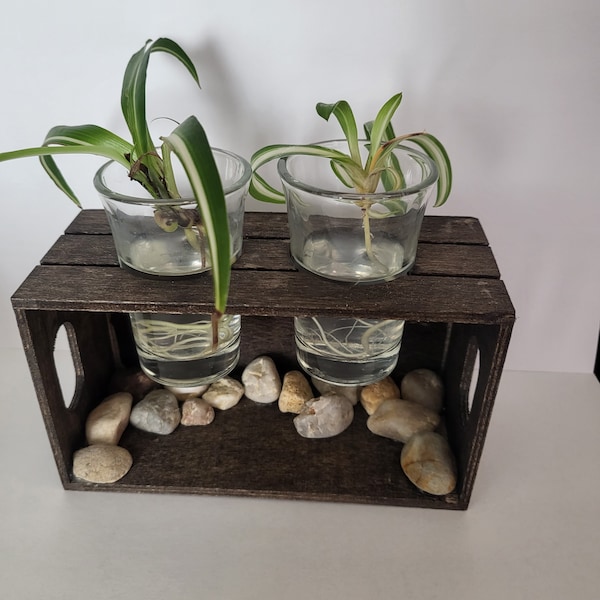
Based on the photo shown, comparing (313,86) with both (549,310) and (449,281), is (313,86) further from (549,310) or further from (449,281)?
(549,310)

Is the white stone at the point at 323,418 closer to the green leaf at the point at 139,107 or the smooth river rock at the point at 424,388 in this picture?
the smooth river rock at the point at 424,388

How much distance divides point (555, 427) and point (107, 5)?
30.8 inches

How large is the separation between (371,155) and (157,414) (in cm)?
44

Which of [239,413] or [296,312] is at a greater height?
[296,312]

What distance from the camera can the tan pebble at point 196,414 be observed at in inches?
35.3

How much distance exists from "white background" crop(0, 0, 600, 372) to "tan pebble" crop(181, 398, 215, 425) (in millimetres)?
273

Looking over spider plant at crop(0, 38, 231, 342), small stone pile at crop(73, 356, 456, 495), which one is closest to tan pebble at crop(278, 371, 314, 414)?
small stone pile at crop(73, 356, 456, 495)

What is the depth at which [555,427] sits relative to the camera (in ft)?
3.07

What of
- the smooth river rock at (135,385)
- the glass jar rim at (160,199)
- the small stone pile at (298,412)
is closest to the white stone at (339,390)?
the small stone pile at (298,412)

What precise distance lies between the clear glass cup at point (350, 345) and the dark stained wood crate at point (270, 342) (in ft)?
0.26

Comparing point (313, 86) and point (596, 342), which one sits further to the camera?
point (596, 342)

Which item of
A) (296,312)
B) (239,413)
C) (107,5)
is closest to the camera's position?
(296,312)

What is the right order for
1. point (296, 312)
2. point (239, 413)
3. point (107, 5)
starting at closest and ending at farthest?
1. point (296, 312)
2. point (107, 5)
3. point (239, 413)

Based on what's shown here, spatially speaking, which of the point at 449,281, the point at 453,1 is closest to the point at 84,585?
the point at 449,281
